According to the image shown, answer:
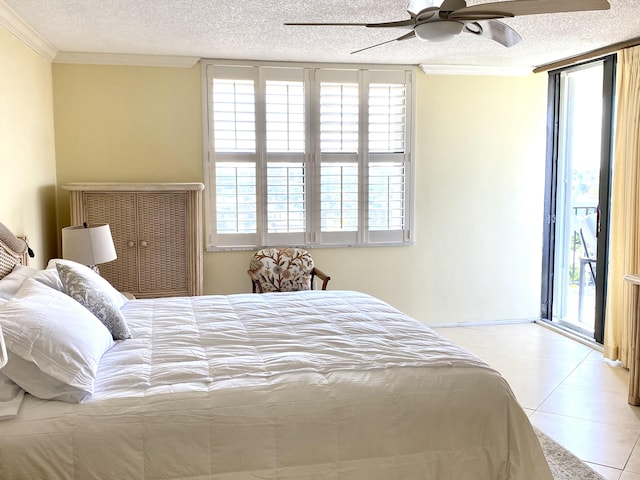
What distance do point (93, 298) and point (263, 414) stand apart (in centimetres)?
112

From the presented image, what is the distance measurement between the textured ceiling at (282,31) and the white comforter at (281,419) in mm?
2005

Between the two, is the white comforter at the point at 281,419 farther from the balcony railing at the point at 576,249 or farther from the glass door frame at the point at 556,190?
the balcony railing at the point at 576,249

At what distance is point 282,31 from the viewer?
3.88 meters

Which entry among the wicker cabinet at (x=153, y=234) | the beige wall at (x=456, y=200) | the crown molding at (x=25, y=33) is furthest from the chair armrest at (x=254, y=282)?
the crown molding at (x=25, y=33)

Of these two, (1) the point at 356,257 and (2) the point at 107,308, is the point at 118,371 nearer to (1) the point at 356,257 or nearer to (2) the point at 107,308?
(2) the point at 107,308

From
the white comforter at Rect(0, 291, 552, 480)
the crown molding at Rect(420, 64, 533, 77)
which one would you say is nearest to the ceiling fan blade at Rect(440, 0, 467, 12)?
the white comforter at Rect(0, 291, 552, 480)

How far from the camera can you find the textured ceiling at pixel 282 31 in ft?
10.9

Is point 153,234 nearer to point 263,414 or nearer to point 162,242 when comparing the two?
point 162,242

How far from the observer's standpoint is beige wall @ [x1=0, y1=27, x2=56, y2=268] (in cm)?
346

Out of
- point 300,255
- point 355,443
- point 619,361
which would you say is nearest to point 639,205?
point 619,361

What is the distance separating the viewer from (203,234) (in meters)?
4.83

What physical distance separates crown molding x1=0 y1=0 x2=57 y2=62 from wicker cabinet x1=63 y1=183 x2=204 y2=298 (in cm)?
108

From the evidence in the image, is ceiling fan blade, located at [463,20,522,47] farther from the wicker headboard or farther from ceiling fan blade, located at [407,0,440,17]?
the wicker headboard

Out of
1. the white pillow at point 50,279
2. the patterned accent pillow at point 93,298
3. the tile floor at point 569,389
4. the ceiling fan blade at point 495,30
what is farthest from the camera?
the tile floor at point 569,389
